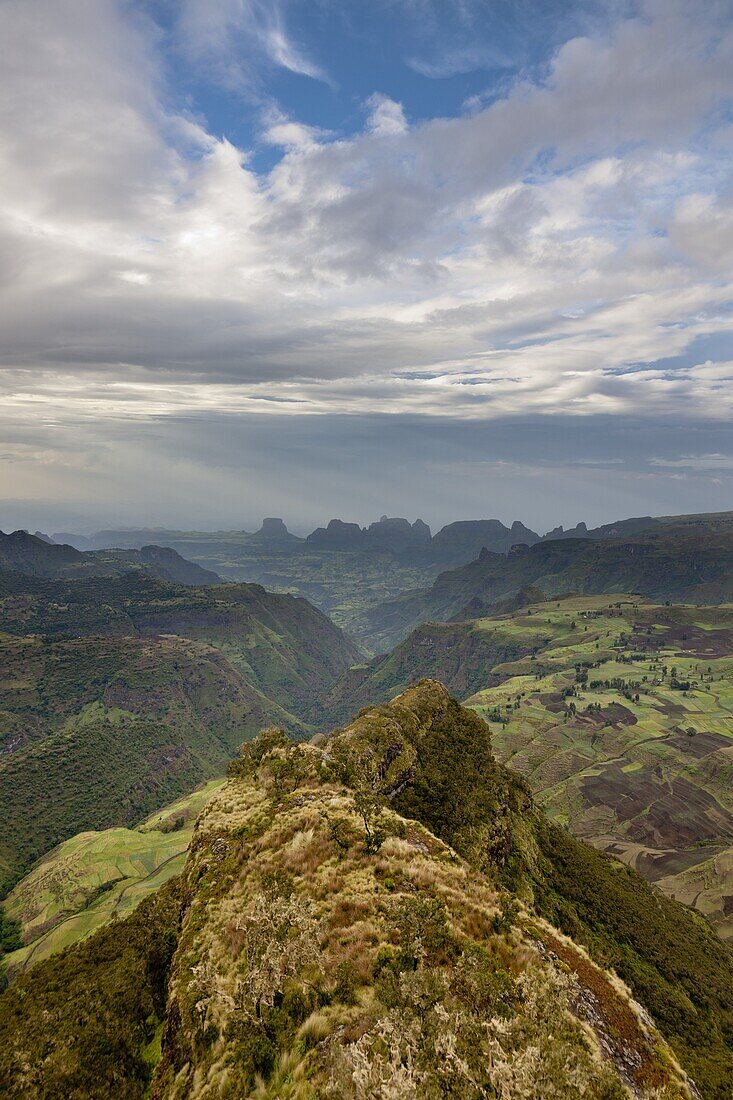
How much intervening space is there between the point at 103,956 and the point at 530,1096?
50.6 meters

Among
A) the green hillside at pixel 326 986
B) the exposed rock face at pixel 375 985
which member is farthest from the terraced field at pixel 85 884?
the exposed rock face at pixel 375 985

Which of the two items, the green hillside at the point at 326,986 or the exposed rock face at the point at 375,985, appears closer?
the exposed rock face at the point at 375,985

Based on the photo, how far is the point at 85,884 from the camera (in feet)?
541

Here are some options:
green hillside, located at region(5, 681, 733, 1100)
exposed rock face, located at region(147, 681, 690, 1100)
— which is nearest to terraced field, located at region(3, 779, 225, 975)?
green hillside, located at region(5, 681, 733, 1100)

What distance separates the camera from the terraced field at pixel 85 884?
141000mm

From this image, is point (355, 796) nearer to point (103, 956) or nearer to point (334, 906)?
point (334, 906)

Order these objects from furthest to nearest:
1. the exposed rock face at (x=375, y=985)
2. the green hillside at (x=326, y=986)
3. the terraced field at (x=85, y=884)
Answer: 1. the terraced field at (x=85, y=884)
2. the green hillside at (x=326, y=986)
3. the exposed rock face at (x=375, y=985)

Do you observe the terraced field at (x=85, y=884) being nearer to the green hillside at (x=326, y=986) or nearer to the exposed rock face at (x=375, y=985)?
the green hillside at (x=326, y=986)

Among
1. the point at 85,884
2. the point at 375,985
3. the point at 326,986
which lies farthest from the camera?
the point at 85,884

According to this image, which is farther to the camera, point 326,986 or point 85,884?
point 85,884

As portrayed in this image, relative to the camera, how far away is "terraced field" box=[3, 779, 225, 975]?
463ft

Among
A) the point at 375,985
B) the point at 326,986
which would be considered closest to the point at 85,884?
the point at 326,986

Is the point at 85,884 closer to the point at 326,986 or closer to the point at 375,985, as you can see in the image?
the point at 326,986

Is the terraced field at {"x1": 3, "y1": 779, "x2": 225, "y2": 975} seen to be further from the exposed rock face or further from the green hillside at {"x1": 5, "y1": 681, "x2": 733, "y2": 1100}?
the exposed rock face
